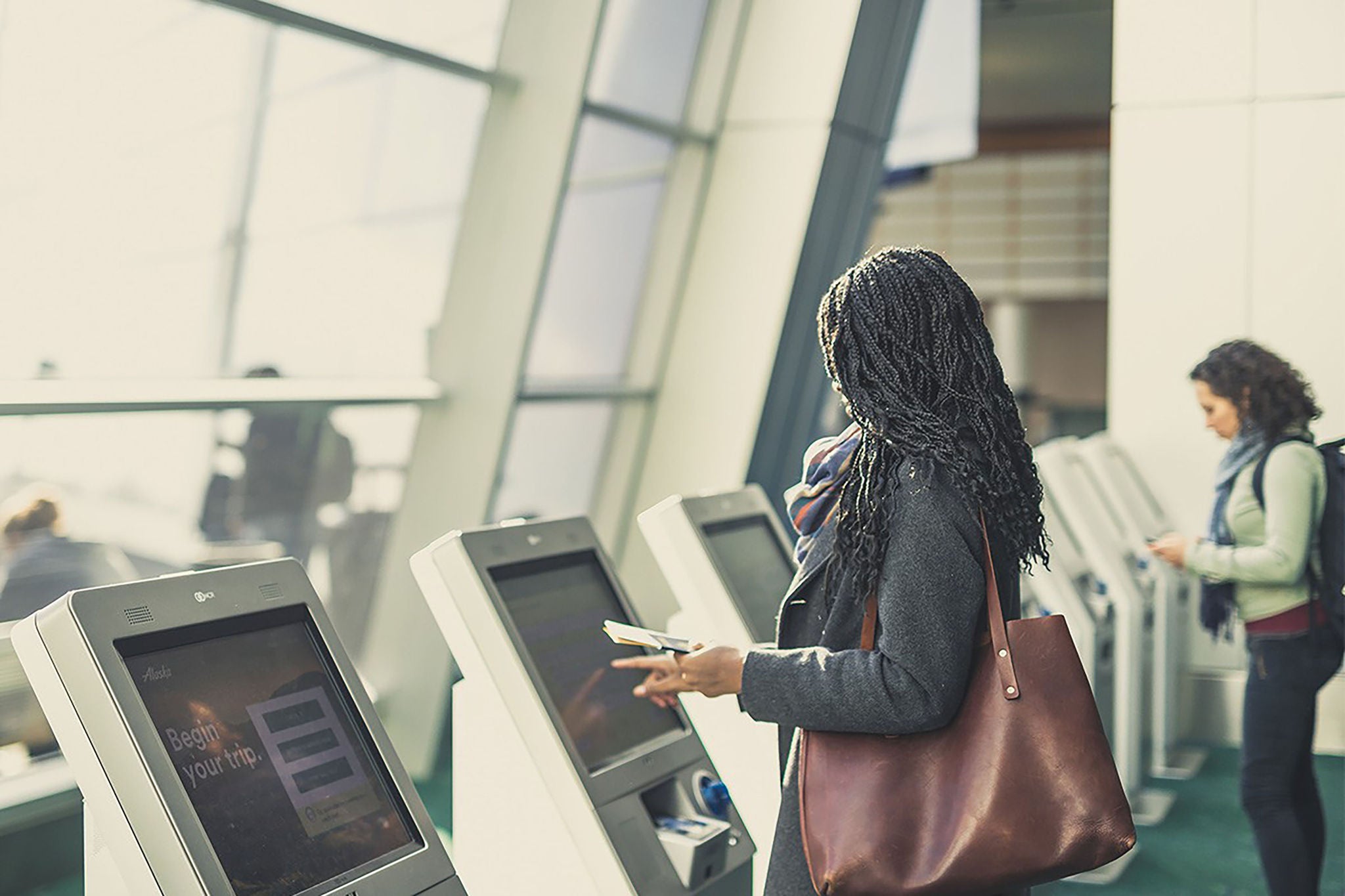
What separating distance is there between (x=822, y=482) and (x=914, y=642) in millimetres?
242

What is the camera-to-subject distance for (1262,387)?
10.3ft

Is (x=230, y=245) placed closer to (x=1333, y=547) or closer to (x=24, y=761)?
(x=24, y=761)

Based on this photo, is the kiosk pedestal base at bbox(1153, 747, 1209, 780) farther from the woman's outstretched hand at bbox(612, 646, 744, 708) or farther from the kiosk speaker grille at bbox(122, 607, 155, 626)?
the kiosk speaker grille at bbox(122, 607, 155, 626)

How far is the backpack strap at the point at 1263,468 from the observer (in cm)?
308

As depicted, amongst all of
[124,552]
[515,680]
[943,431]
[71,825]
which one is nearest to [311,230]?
[124,552]

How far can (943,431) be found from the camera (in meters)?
1.50

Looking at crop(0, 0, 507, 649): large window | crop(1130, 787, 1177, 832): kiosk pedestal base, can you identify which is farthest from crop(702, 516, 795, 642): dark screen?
crop(1130, 787, 1177, 832): kiosk pedestal base

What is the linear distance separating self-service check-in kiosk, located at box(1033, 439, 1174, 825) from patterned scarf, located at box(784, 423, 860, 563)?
2558 millimetres

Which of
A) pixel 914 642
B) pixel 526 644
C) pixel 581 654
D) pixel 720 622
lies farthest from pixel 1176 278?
pixel 914 642

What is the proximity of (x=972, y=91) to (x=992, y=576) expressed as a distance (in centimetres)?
614

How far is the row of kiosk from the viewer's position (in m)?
1.33

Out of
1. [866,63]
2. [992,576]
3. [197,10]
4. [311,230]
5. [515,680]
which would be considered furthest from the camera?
[866,63]

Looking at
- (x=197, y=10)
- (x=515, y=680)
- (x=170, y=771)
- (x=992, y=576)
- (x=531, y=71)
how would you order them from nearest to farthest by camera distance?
1. (x=170, y=771)
2. (x=992, y=576)
3. (x=515, y=680)
4. (x=197, y=10)
5. (x=531, y=71)

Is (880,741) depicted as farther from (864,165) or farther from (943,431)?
(864,165)
